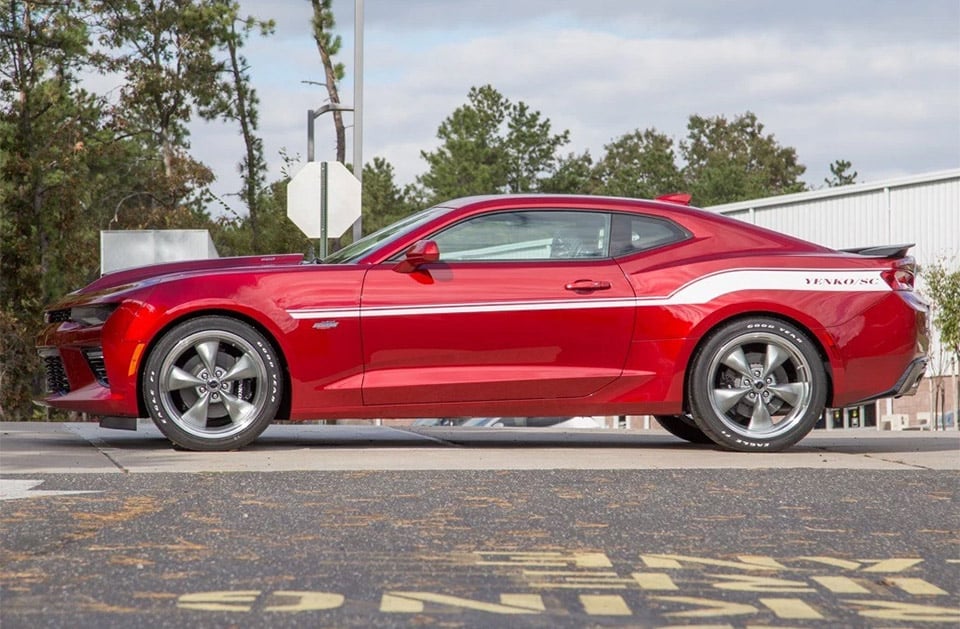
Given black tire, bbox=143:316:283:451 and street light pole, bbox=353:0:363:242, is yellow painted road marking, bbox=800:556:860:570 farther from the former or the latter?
street light pole, bbox=353:0:363:242

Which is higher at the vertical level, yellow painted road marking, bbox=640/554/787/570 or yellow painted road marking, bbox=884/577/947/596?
yellow painted road marking, bbox=640/554/787/570

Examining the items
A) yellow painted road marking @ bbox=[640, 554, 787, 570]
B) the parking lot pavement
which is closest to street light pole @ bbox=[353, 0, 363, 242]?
the parking lot pavement

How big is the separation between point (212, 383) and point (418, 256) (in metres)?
1.23

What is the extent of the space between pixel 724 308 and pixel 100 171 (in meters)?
39.6

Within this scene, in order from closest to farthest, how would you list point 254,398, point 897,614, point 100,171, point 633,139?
point 897,614, point 254,398, point 100,171, point 633,139

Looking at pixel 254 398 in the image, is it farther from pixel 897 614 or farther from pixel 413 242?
pixel 897 614

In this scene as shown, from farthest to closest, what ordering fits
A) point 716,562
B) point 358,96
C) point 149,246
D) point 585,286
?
point 358,96, point 149,246, point 585,286, point 716,562

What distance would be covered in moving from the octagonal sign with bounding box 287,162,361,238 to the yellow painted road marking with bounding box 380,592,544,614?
14158 mm

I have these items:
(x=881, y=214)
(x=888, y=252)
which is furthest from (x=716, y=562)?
(x=881, y=214)

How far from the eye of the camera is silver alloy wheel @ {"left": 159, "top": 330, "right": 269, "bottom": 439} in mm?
7980

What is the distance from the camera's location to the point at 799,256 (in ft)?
27.6

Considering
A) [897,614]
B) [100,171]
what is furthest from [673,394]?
[100,171]

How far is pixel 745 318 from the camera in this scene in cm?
830

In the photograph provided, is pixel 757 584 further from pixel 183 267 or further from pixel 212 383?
pixel 183 267
